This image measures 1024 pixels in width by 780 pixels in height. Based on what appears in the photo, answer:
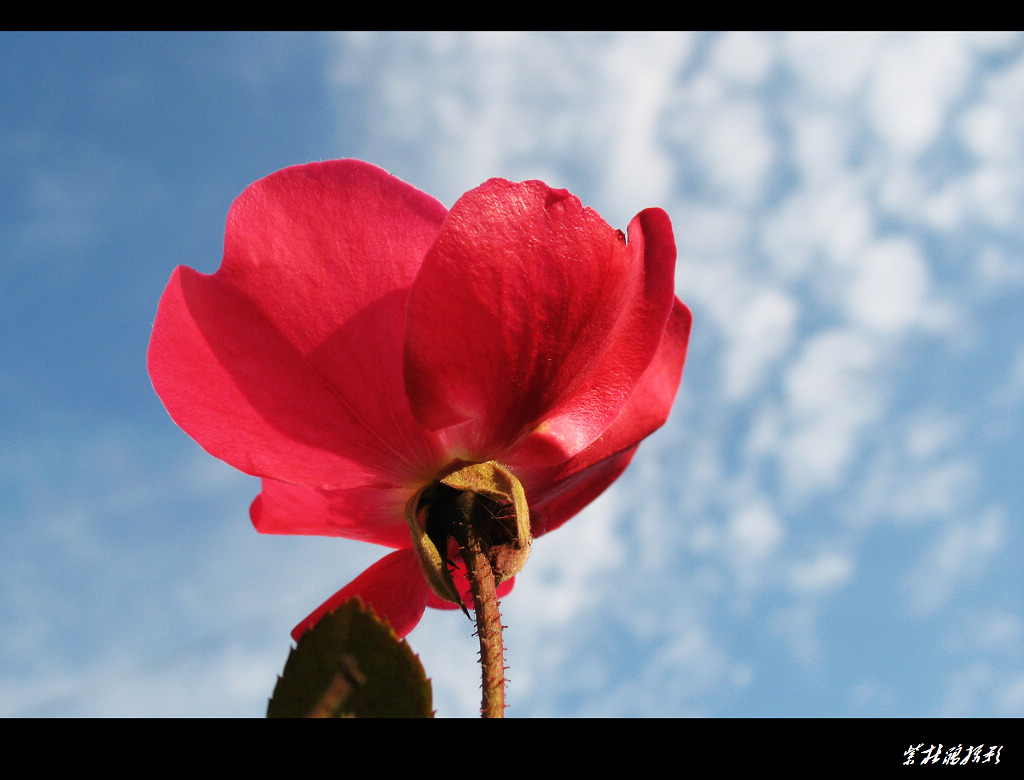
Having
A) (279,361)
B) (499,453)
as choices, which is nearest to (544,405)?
(499,453)

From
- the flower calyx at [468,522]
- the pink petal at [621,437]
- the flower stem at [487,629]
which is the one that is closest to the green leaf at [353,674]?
the flower stem at [487,629]

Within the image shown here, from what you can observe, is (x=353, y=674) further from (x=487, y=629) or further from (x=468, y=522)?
(x=468, y=522)

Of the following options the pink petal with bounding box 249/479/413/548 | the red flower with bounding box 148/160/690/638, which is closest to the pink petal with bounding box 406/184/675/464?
the red flower with bounding box 148/160/690/638

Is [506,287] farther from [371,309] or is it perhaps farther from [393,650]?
[393,650]

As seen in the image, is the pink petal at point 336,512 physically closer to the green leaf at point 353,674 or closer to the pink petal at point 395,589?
the pink petal at point 395,589

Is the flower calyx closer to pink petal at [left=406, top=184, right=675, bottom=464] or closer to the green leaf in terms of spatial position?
pink petal at [left=406, top=184, right=675, bottom=464]

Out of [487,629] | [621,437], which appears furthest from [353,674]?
[621,437]
